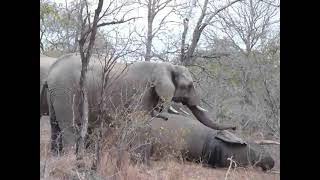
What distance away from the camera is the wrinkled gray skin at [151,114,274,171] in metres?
6.39

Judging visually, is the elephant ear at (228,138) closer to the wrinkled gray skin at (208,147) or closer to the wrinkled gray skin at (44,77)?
the wrinkled gray skin at (208,147)

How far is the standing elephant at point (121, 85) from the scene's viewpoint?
5.88 meters

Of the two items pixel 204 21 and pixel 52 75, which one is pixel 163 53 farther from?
pixel 52 75

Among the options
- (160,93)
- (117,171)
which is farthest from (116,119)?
(160,93)

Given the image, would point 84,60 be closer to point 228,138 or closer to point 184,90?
point 184,90

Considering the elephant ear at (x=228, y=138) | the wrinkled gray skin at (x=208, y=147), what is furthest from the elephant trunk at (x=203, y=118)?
the elephant ear at (x=228, y=138)

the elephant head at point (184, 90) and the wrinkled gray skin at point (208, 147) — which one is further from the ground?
the elephant head at point (184, 90)

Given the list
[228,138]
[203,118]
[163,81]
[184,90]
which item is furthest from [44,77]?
[228,138]

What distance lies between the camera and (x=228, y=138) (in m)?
6.66

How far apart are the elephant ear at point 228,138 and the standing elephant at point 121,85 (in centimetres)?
39

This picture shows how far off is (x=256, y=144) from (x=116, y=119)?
294cm

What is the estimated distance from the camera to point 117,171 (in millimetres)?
4023
